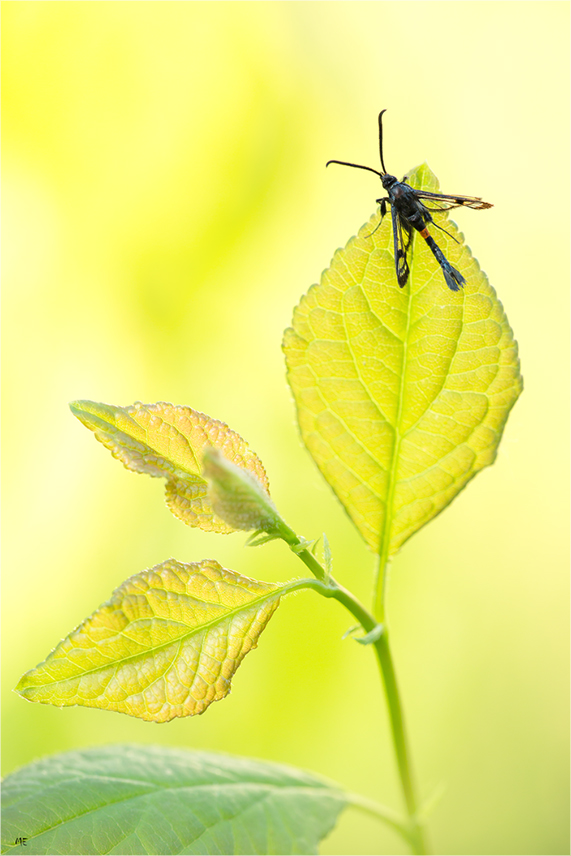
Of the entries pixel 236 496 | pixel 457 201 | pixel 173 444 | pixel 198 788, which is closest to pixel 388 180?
pixel 457 201

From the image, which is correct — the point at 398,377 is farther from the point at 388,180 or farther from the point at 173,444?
the point at 388,180

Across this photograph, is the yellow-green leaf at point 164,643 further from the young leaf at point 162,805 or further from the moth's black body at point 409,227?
the moth's black body at point 409,227

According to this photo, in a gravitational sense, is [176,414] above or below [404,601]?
above

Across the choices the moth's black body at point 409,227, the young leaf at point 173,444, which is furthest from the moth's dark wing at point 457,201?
the young leaf at point 173,444

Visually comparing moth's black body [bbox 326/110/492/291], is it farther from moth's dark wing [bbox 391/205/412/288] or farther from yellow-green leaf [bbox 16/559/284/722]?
yellow-green leaf [bbox 16/559/284/722]

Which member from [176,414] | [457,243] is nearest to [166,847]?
[176,414]

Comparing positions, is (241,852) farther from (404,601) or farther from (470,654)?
(470,654)
